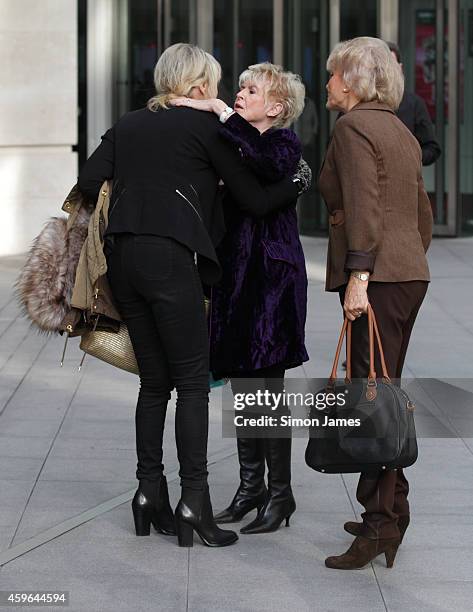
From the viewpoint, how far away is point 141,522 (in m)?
5.00

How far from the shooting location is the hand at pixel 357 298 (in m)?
4.54

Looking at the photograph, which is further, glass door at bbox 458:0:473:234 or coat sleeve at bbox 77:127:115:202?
glass door at bbox 458:0:473:234

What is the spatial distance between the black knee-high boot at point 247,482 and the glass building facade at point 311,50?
10.9 meters

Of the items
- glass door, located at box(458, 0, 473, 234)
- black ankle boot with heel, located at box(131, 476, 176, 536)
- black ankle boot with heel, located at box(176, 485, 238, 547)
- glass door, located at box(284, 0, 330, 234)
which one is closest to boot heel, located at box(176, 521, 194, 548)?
black ankle boot with heel, located at box(176, 485, 238, 547)

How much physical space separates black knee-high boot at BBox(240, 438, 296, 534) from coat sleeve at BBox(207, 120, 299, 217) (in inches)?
37.0

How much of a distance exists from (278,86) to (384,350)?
1066mm

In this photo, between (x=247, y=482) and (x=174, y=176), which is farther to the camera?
(x=247, y=482)

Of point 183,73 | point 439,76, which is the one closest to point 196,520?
point 183,73

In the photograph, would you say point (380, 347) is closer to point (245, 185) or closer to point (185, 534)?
point (245, 185)

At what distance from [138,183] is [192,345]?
613 millimetres

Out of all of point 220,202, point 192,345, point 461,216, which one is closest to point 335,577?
point 192,345

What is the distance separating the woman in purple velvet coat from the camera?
16.1ft

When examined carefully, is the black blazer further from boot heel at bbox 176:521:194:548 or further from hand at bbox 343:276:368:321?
boot heel at bbox 176:521:194:548

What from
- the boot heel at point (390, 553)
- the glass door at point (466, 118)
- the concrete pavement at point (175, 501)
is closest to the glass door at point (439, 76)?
the glass door at point (466, 118)
